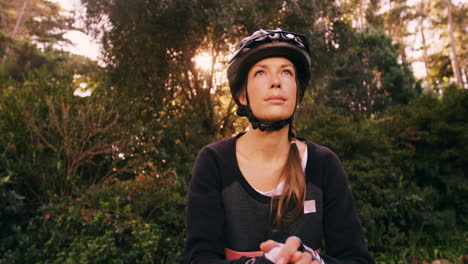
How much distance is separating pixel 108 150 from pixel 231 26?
360 cm

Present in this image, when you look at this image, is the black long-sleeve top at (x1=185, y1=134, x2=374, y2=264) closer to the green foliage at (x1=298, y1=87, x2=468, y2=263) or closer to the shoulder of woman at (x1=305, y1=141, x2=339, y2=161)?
the shoulder of woman at (x1=305, y1=141, x2=339, y2=161)

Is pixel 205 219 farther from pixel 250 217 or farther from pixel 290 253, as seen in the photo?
pixel 290 253

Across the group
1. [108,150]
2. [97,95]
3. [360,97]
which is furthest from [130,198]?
[360,97]

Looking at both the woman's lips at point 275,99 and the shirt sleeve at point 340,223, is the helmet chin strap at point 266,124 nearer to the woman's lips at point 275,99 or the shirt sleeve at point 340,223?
the woman's lips at point 275,99

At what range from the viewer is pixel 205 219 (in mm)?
1561

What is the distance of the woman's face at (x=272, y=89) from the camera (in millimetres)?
1654

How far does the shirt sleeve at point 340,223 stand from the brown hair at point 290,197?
17 centimetres

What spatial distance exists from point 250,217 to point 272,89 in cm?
64

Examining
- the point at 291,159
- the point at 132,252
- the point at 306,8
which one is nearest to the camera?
the point at 291,159

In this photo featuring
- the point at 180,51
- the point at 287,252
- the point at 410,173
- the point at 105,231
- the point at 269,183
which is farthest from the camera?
the point at 180,51

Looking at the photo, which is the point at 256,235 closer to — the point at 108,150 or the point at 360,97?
the point at 108,150

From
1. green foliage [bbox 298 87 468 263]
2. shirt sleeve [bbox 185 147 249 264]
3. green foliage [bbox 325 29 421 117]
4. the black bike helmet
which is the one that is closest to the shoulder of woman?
the black bike helmet

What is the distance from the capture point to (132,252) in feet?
12.7

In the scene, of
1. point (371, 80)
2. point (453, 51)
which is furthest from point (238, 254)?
point (453, 51)
